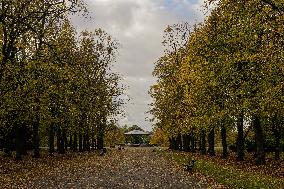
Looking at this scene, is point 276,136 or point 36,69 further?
point 276,136

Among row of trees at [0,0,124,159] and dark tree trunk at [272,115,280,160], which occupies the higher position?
row of trees at [0,0,124,159]

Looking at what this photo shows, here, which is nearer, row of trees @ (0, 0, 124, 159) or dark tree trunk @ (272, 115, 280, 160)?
row of trees @ (0, 0, 124, 159)

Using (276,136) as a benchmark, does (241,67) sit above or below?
above

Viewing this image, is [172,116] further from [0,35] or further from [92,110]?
[0,35]

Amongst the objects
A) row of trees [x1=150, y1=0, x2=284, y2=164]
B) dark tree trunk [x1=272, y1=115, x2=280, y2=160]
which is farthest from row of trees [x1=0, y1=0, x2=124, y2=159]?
dark tree trunk [x1=272, y1=115, x2=280, y2=160]

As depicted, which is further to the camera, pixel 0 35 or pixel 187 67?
pixel 187 67

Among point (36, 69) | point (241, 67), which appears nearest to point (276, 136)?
point (241, 67)

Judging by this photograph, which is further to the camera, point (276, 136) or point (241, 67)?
point (276, 136)

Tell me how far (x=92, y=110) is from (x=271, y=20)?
4128 cm

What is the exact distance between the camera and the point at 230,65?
114 feet

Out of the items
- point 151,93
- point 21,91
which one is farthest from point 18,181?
point 151,93

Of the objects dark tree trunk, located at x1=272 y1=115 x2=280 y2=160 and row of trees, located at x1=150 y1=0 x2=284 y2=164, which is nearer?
row of trees, located at x1=150 y1=0 x2=284 y2=164

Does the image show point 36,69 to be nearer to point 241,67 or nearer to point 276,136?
point 241,67

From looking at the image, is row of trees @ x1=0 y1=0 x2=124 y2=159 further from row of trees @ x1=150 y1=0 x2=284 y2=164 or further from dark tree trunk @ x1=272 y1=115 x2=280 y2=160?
dark tree trunk @ x1=272 y1=115 x2=280 y2=160
